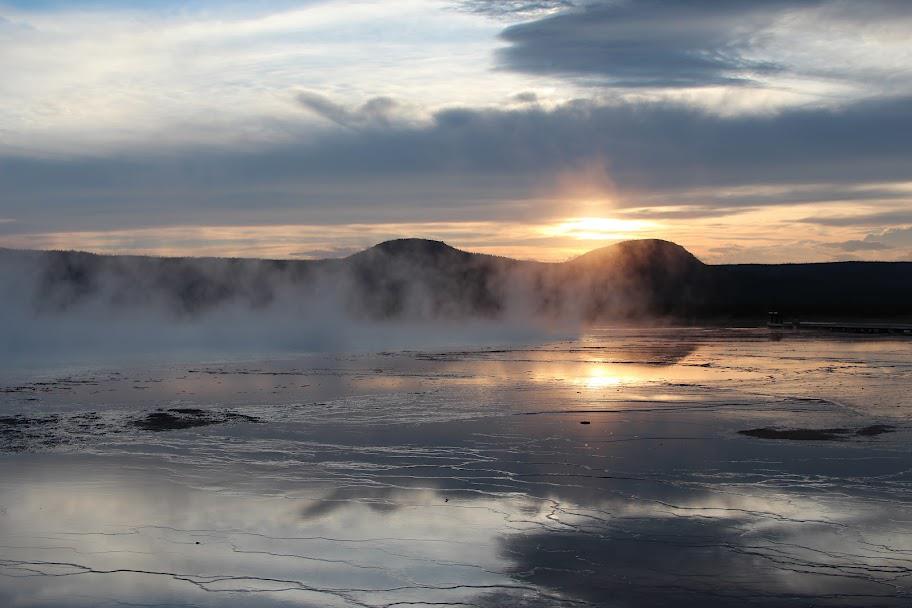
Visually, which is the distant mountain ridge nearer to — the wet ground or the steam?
the steam

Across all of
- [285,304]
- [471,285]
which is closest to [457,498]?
[285,304]

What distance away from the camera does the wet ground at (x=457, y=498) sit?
22.9 ft

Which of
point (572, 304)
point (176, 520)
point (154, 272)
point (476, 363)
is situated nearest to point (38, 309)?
point (154, 272)

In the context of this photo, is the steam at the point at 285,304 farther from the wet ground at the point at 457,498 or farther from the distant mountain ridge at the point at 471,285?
the wet ground at the point at 457,498

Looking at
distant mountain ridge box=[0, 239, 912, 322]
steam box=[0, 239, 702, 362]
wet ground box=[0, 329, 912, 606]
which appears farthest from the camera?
distant mountain ridge box=[0, 239, 912, 322]

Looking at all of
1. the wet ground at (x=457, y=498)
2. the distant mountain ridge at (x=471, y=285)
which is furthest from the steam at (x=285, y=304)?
the wet ground at (x=457, y=498)

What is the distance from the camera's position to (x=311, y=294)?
2852 inches

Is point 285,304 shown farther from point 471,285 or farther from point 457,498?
point 457,498

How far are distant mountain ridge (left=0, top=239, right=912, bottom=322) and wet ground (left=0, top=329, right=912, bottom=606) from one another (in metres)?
40.4

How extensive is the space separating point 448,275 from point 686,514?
101 metres

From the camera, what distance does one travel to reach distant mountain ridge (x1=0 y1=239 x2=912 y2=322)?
64938 mm

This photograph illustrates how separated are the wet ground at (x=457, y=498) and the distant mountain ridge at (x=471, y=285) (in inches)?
1589

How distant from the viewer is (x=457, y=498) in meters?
9.56

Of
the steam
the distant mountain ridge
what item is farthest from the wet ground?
the distant mountain ridge
